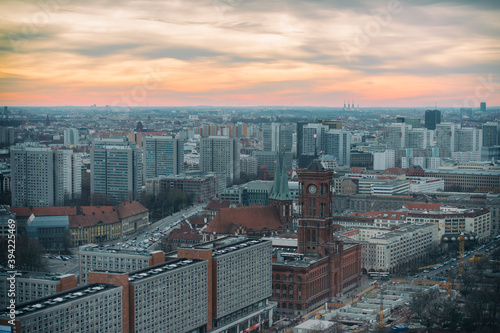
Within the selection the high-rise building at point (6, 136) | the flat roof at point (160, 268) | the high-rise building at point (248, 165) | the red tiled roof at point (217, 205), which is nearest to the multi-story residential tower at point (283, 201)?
the red tiled roof at point (217, 205)

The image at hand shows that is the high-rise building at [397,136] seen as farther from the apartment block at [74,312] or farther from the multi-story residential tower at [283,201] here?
the apartment block at [74,312]

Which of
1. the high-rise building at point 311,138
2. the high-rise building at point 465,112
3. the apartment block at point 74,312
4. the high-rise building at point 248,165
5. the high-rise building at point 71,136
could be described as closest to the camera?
the apartment block at point 74,312

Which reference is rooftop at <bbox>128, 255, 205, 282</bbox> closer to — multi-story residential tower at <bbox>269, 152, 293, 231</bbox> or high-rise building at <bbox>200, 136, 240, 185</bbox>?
multi-story residential tower at <bbox>269, 152, 293, 231</bbox>

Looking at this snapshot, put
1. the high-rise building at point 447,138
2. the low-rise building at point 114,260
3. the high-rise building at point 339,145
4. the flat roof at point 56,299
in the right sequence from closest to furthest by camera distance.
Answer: the flat roof at point 56,299, the low-rise building at point 114,260, the high-rise building at point 339,145, the high-rise building at point 447,138

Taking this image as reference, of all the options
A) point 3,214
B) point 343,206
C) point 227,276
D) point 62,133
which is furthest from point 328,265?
point 62,133

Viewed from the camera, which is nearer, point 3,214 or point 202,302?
point 202,302

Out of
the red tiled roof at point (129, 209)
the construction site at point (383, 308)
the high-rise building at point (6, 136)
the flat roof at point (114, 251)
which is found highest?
the high-rise building at point (6, 136)

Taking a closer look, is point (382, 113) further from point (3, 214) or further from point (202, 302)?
point (202, 302)
